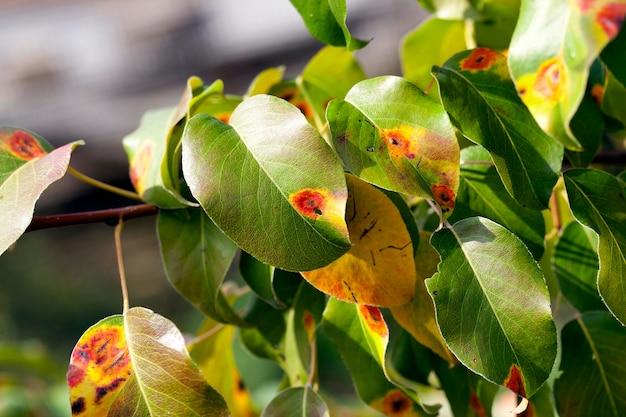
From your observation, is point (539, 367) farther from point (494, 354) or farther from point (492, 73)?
point (492, 73)

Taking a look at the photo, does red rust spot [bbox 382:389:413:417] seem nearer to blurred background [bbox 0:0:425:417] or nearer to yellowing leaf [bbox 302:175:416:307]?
yellowing leaf [bbox 302:175:416:307]

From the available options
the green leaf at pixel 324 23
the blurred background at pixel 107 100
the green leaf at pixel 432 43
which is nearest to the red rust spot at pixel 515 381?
the green leaf at pixel 324 23

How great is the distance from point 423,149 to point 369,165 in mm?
32

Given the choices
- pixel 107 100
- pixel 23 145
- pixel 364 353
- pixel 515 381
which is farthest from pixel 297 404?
pixel 107 100

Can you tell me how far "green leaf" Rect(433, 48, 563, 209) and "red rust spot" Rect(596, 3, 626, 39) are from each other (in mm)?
101

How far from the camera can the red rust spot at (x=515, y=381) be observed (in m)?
0.36

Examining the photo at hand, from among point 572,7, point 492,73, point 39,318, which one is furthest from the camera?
point 39,318

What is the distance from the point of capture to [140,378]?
399 millimetres

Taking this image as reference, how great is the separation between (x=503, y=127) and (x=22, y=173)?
1.01ft

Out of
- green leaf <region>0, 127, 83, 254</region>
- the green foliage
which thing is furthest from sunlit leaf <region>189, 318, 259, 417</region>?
green leaf <region>0, 127, 83, 254</region>

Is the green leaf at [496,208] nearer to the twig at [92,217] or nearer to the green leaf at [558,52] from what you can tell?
the green leaf at [558,52]

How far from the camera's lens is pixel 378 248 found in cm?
40

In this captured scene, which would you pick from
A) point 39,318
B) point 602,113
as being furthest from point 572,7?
point 39,318

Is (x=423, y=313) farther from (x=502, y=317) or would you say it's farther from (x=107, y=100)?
(x=107, y=100)
